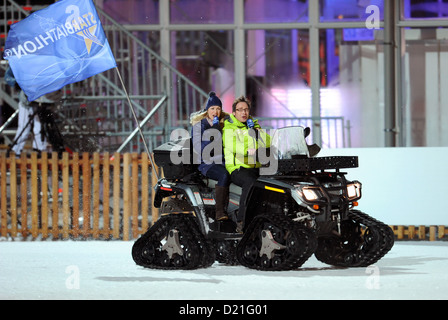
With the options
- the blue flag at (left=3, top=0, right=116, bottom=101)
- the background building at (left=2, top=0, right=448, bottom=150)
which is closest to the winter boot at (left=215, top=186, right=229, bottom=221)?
the blue flag at (left=3, top=0, right=116, bottom=101)

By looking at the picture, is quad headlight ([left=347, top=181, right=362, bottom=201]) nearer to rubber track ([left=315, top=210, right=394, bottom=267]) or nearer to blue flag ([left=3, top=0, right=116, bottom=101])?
rubber track ([left=315, top=210, right=394, bottom=267])

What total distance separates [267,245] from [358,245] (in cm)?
105

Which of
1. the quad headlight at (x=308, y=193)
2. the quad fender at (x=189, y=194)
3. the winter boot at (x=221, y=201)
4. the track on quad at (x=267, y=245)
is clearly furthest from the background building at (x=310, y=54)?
the quad headlight at (x=308, y=193)

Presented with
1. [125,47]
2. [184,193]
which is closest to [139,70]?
[125,47]

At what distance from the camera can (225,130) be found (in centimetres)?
884

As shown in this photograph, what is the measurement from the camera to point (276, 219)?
8492mm

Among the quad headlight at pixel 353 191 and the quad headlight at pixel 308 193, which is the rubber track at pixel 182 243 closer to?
the quad headlight at pixel 308 193

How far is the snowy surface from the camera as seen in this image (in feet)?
24.8

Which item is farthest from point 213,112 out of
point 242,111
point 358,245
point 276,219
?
point 358,245

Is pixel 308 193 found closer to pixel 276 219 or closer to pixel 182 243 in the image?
pixel 276 219

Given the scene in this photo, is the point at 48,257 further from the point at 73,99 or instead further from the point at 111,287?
the point at 73,99

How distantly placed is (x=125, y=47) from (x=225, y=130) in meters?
9.17

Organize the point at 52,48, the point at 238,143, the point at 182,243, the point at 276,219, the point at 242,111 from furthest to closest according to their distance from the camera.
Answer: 1. the point at 52,48
2. the point at 182,243
3. the point at 242,111
4. the point at 238,143
5. the point at 276,219

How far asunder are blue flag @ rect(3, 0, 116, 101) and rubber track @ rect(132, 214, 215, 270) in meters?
2.07
